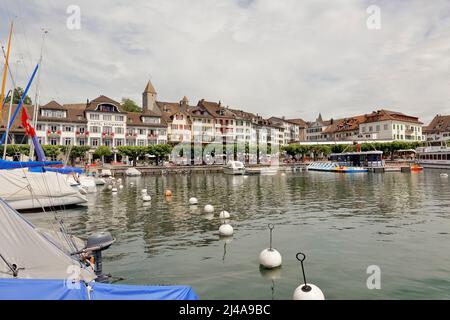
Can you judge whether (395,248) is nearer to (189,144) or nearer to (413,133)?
(189,144)

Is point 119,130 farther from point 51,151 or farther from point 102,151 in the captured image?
point 51,151

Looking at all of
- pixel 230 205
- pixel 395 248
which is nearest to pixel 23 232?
pixel 395 248

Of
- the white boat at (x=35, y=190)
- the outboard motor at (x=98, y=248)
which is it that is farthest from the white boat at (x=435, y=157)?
the outboard motor at (x=98, y=248)

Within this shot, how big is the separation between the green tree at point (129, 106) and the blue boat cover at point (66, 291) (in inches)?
5259

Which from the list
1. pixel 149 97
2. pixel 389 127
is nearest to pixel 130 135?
pixel 149 97

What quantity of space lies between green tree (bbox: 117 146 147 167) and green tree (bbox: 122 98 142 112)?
4491 cm

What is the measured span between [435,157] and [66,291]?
110 metres

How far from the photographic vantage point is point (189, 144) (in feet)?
378

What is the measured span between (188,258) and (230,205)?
17.2 metres

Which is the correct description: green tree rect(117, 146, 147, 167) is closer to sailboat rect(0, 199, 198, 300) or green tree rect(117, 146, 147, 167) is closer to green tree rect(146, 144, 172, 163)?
green tree rect(146, 144, 172, 163)

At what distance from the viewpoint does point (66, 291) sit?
23.8 feet

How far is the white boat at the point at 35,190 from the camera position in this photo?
83.3 ft

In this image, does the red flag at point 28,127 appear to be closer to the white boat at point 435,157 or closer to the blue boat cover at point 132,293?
the blue boat cover at point 132,293

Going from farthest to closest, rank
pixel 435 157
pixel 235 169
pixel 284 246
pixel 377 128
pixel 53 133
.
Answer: pixel 377 128 < pixel 435 157 < pixel 53 133 < pixel 235 169 < pixel 284 246
